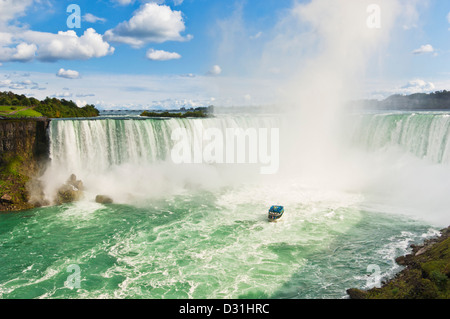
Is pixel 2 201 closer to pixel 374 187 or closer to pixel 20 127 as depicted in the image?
pixel 20 127

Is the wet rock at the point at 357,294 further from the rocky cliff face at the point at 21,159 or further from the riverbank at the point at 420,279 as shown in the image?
the rocky cliff face at the point at 21,159

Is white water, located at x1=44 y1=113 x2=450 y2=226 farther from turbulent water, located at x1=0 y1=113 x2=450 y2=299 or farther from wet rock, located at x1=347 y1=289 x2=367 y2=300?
wet rock, located at x1=347 y1=289 x2=367 y2=300

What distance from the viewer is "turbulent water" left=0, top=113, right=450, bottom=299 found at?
1233 cm

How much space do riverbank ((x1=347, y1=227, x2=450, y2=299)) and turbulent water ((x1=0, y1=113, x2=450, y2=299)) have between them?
2.56ft

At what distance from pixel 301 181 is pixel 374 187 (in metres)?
6.31

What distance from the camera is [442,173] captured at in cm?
2514

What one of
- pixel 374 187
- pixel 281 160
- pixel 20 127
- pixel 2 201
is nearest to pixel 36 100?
pixel 20 127

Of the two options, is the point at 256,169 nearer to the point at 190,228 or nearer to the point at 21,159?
the point at 190,228

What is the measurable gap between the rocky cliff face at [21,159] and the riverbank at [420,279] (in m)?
22.8

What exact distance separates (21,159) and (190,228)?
55.1 ft

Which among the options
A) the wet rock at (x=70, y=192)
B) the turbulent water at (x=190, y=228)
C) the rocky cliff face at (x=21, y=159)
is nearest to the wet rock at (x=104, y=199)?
the turbulent water at (x=190, y=228)

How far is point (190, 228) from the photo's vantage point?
18000 millimetres

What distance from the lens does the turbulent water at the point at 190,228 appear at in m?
12.3
